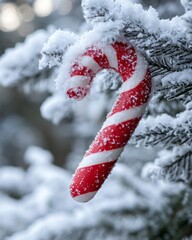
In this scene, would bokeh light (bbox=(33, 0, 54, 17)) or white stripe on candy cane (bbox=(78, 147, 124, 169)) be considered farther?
bokeh light (bbox=(33, 0, 54, 17))

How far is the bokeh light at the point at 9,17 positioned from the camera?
5.40 metres

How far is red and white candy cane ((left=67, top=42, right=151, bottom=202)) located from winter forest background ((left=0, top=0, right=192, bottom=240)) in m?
0.02

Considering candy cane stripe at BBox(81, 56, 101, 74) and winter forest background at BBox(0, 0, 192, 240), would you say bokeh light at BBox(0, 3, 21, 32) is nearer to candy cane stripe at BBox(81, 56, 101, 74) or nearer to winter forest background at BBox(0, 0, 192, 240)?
winter forest background at BBox(0, 0, 192, 240)

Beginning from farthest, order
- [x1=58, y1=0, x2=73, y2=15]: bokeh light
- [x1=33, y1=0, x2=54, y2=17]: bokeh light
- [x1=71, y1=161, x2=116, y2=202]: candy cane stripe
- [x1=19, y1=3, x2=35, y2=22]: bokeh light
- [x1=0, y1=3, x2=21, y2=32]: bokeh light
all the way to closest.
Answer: [x1=19, y1=3, x2=35, y2=22]: bokeh light
[x1=0, y1=3, x2=21, y2=32]: bokeh light
[x1=33, y1=0, x2=54, y2=17]: bokeh light
[x1=58, y1=0, x2=73, y2=15]: bokeh light
[x1=71, y1=161, x2=116, y2=202]: candy cane stripe

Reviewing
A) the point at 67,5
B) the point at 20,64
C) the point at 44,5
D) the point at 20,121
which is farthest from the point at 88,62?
the point at 20,121

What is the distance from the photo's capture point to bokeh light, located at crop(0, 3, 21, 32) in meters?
5.40

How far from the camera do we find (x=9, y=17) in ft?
19.6

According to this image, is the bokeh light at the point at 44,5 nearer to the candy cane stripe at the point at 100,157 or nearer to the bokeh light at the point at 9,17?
the bokeh light at the point at 9,17

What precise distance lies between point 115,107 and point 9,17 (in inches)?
217

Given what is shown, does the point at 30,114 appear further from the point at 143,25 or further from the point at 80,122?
the point at 143,25

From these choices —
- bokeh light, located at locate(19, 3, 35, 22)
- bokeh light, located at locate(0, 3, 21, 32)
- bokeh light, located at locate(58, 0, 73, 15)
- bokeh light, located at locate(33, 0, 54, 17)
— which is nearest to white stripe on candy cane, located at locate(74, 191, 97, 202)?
bokeh light, located at locate(58, 0, 73, 15)

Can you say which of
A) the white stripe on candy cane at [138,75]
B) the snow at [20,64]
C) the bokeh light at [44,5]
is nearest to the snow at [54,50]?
the white stripe on candy cane at [138,75]

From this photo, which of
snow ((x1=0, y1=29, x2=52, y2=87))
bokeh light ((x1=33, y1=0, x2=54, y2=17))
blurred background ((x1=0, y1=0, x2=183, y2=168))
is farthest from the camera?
blurred background ((x1=0, y1=0, x2=183, y2=168))

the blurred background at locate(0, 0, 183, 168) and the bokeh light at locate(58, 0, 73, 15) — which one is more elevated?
the blurred background at locate(0, 0, 183, 168)
